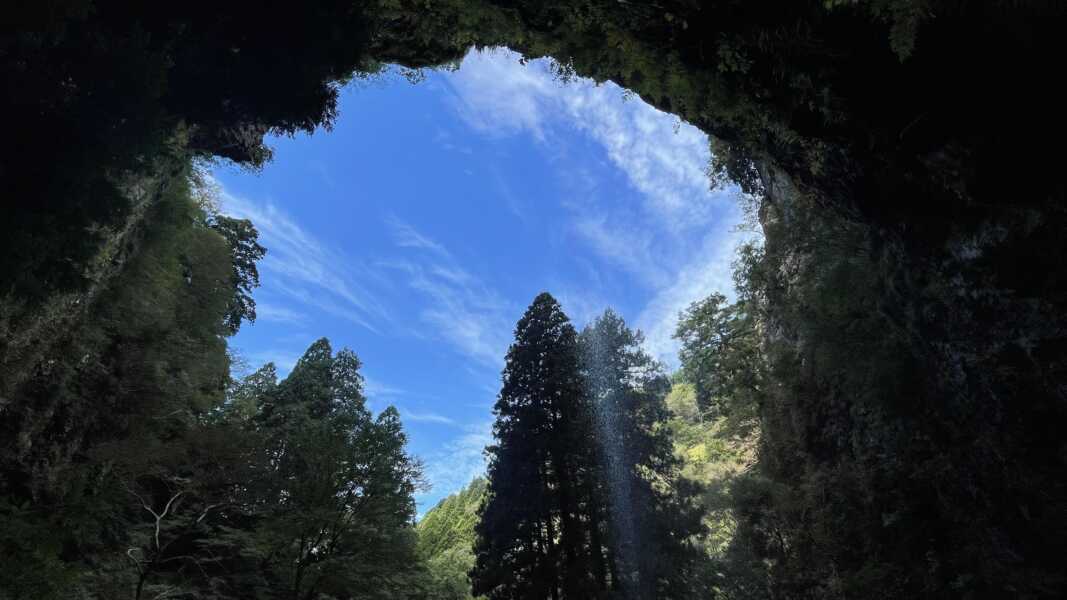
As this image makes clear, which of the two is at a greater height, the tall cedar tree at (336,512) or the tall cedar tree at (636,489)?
the tall cedar tree at (636,489)

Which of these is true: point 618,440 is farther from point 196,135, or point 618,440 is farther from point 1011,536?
point 196,135

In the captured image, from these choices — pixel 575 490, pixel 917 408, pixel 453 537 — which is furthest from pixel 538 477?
pixel 453 537

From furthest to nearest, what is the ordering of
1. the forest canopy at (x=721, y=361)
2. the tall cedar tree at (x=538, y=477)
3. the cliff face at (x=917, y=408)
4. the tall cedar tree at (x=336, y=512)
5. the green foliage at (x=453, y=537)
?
the green foliage at (x=453, y=537)
the tall cedar tree at (x=538, y=477)
the tall cedar tree at (x=336, y=512)
the cliff face at (x=917, y=408)
the forest canopy at (x=721, y=361)

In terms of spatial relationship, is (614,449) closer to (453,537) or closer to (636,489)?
(636,489)

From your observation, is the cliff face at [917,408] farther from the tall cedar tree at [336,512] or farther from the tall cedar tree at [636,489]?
the tall cedar tree at [336,512]

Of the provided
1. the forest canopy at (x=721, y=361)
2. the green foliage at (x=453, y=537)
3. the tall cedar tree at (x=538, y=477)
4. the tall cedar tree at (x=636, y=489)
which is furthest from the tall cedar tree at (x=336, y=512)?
the green foliage at (x=453, y=537)

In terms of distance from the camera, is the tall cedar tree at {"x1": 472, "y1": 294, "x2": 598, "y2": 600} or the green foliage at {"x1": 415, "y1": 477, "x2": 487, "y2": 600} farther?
the green foliage at {"x1": 415, "y1": 477, "x2": 487, "y2": 600}

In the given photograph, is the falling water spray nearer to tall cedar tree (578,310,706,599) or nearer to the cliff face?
tall cedar tree (578,310,706,599)

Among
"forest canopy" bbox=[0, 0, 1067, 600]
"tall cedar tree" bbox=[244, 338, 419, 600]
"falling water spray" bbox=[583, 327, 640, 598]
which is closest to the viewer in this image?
"forest canopy" bbox=[0, 0, 1067, 600]

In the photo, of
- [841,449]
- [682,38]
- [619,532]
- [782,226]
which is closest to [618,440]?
[619,532]

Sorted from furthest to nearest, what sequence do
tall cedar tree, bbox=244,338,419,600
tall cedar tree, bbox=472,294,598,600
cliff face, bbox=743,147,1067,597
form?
tall cedar tree, bbox=472,294,598,600, tall cedar tree, bbox=244,338,419,600, cliff face, bbox=743,147,1067,597

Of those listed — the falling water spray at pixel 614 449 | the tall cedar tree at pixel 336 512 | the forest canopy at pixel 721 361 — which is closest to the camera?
the forest canopy at pixel 721 361

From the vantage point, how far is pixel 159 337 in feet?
51.4

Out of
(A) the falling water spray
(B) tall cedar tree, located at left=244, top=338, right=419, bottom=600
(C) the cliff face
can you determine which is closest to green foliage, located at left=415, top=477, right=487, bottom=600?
(A) the falling water spray
